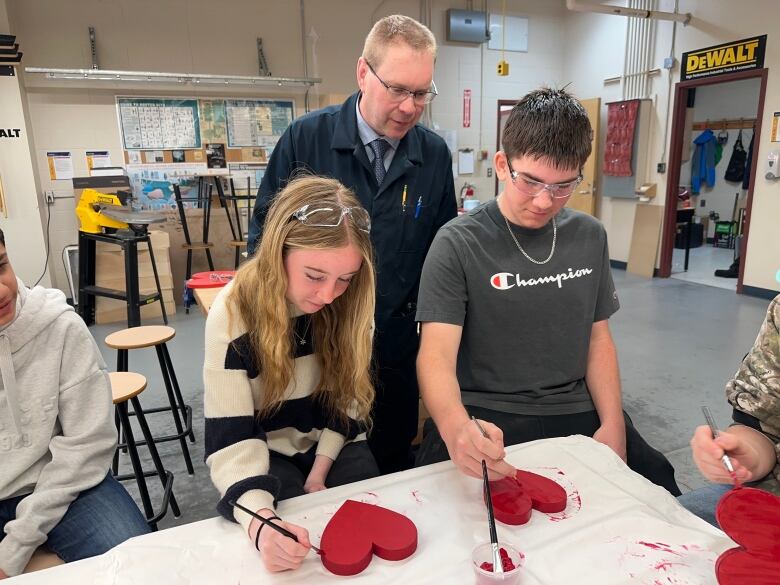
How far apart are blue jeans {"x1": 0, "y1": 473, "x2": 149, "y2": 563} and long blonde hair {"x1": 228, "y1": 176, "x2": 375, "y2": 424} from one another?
15.1 inches

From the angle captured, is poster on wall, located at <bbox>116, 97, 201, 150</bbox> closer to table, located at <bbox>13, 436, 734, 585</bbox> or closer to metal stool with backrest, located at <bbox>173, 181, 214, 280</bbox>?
metal stool with backrest, located at <bbox>173, 181, 214, 280</bbox>

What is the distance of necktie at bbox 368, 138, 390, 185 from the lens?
1.70 meters

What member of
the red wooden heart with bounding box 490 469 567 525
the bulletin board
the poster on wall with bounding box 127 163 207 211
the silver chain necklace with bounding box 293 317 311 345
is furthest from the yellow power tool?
the red wooden heart with bounding box 490 469 567 525

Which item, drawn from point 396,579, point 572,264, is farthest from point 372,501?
point 572,264

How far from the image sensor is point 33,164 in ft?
15.1

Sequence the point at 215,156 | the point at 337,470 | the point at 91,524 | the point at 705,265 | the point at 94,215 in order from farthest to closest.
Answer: the point at 705,265 < the point at 215,156 < the point at 94,215 < the point at 337,470 < the point at 91,524

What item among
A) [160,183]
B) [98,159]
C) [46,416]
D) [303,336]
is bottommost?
[46,416]

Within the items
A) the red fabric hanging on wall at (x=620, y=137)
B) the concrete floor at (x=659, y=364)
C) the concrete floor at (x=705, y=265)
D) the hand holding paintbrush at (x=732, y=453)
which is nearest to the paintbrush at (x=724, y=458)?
the hand holding paintbrush at (x=732, y=453)

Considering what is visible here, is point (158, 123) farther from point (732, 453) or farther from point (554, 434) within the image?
point (732, 453)

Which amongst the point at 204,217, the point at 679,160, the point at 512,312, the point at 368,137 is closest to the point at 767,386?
the point at 512,312

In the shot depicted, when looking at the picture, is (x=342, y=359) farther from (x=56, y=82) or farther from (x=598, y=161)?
(x=598, y=161)

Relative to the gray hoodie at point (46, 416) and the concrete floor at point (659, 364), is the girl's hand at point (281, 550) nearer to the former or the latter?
the gray hoodie at point (46, 416)

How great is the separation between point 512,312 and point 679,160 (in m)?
4.99

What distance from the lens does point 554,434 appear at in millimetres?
1279
